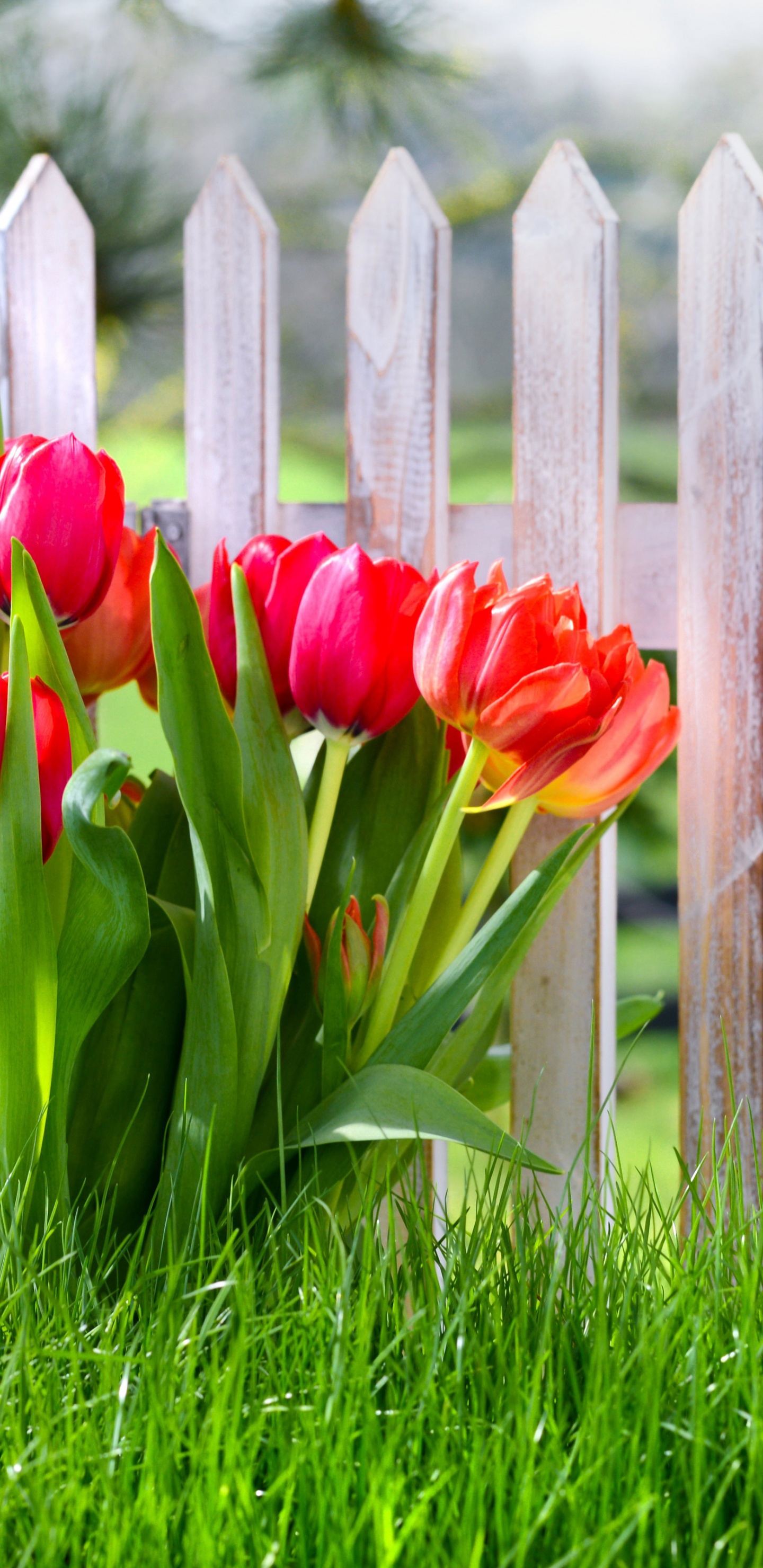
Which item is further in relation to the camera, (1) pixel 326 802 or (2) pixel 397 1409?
(1) pixel 326 802

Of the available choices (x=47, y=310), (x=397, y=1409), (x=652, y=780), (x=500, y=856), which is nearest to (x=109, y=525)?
(x=500, y=856)

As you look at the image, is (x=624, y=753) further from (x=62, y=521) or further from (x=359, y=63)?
(x=359, y=63)

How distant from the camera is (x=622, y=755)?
1.79 ft

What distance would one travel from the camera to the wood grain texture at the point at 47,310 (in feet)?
2.82

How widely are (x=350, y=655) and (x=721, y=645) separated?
16.5 inches

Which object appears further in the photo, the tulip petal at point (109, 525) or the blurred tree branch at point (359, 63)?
the blurred tree branch at point (359, 63)

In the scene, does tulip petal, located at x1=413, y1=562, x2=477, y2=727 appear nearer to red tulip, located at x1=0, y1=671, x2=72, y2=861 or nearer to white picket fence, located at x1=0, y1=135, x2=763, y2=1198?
red tulip, located at x1=0, y1=671, x2=72, y2=861

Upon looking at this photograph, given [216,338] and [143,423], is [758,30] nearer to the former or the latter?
[143,423]

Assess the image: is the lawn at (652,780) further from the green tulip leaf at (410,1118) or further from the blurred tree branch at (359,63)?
the green tulip leaf at (410,1118)

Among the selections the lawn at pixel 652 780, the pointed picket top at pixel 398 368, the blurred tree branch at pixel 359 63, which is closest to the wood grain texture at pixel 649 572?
the pointed picket top at pixel 398 368

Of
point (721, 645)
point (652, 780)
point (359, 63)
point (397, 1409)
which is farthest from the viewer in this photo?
point (359, 63)

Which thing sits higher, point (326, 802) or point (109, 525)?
point (109, 525)

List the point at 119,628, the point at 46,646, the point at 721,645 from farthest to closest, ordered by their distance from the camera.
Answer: the point at 721,645 < the point at 119,628 < the point at 46,646

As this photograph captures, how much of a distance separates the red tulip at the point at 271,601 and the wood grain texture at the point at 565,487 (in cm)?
31
